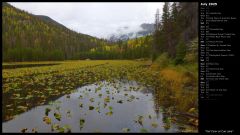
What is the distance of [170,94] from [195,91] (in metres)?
2.38

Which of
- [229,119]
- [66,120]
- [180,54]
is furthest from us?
[180,54]

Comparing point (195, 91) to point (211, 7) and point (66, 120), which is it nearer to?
point (66, 120)

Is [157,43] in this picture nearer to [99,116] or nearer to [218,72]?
[99,116]

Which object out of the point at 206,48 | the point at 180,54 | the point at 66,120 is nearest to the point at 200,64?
the point at 206,48

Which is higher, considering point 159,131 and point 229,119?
point 229,119

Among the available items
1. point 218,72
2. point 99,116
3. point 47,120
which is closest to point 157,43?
point 99,116

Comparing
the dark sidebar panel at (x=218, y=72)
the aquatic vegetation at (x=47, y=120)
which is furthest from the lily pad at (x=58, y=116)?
the dark sidebar panel at (x=218, y=72)

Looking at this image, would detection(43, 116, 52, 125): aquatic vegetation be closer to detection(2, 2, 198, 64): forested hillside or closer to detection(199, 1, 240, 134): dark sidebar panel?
detection(199, 1, 240, 134): dark sidebar panel

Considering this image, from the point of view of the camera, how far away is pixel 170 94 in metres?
22.2

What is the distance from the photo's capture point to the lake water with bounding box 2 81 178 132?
13281mm

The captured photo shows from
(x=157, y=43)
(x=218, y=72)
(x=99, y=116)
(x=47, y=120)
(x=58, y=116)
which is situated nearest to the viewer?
(x=218, y=72)

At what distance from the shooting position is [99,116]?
15.6 m

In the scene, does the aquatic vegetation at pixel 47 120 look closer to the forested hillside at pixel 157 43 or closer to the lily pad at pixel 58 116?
the lily pad at pixel 58 116

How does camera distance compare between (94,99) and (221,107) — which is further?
(94,99)
